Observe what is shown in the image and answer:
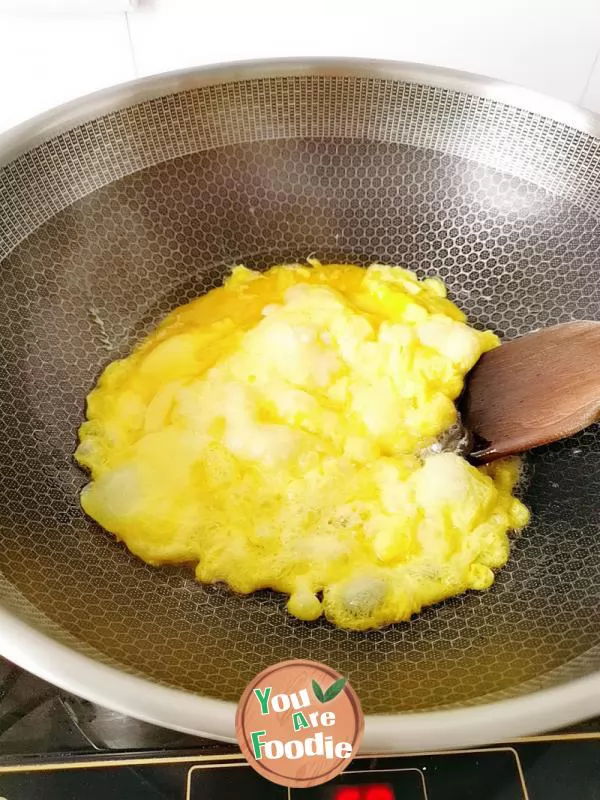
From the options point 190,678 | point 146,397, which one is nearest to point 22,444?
point 146,397

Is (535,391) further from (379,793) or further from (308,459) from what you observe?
(379,793)

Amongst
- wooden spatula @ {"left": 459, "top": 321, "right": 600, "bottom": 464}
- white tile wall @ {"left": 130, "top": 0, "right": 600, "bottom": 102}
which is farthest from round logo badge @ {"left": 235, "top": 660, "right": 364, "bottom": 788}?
white tile wall @ {"left": 130, "top": 0, "right": 600, "bottom": 102}

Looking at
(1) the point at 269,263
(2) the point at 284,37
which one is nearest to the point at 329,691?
(1) the point at 269,263

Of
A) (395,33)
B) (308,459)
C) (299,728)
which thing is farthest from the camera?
(395,33)

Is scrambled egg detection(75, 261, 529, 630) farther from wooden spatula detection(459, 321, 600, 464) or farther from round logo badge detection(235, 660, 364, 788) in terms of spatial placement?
round logo badge detection(235, 660, 364, 788)

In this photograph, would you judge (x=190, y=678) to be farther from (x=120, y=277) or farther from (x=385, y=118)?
(x=385, y=118)
